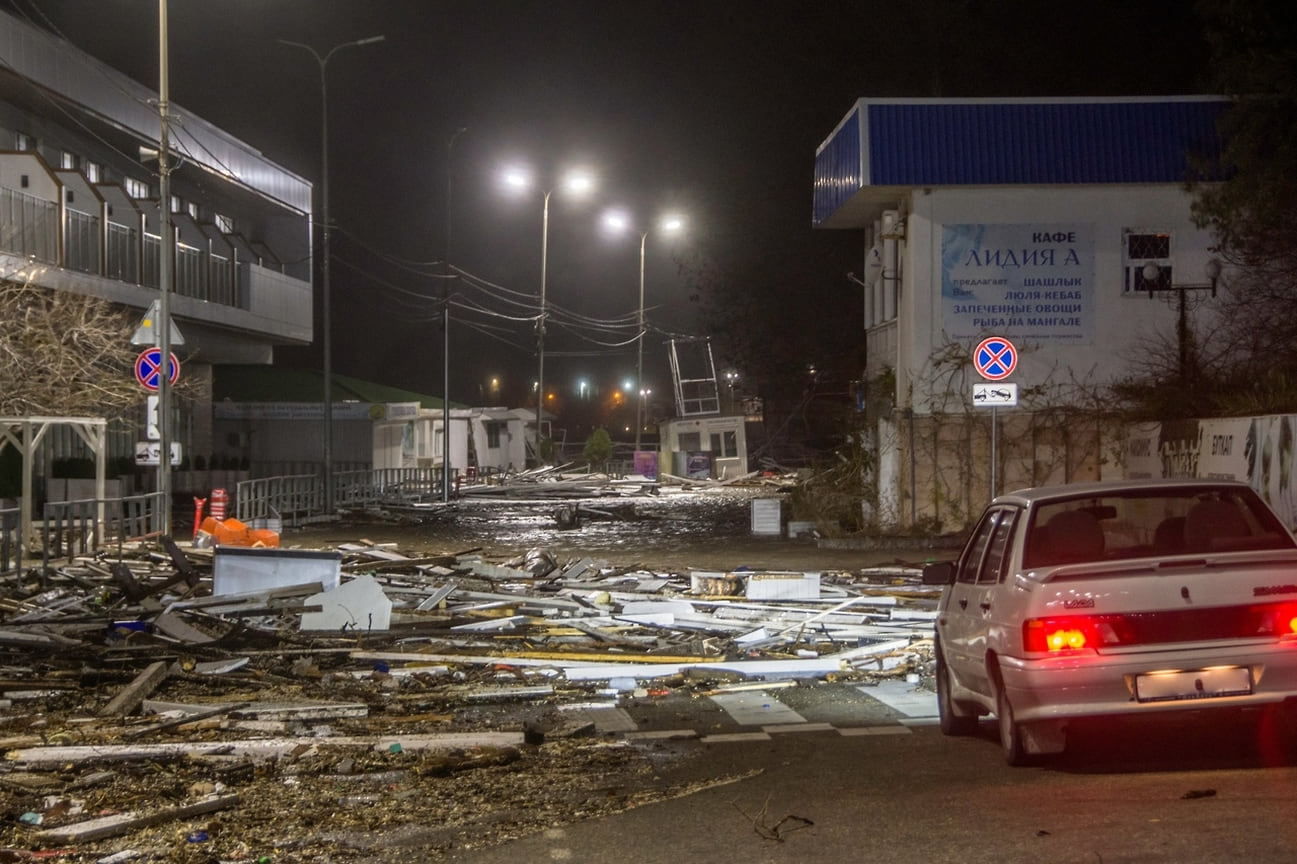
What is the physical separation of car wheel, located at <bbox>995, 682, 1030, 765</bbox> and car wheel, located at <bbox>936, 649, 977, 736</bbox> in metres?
0.97

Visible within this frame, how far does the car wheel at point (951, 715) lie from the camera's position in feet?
29.0

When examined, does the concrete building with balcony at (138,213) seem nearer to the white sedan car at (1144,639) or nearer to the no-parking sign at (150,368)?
the no-parking sign at (150,368)

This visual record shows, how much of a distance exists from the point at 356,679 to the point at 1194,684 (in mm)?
7020

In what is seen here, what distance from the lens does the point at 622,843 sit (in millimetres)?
6434

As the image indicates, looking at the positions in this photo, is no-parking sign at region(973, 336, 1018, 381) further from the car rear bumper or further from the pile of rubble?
the car rear bumper

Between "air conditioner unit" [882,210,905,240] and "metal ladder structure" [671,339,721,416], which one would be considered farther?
"metal ladder structure" [671,339,721,416]

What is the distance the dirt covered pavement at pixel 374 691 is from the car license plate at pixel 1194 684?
93.9 inches

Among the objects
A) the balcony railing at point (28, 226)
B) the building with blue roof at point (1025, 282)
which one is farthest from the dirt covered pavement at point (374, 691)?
the balcony railing at point (28, 226)

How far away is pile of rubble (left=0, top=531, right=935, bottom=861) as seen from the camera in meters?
7.06

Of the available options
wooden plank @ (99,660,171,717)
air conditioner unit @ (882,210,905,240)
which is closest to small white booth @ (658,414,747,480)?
air conditioner unit @ (882,210,905,240)

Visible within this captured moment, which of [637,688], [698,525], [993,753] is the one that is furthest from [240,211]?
[993,753]

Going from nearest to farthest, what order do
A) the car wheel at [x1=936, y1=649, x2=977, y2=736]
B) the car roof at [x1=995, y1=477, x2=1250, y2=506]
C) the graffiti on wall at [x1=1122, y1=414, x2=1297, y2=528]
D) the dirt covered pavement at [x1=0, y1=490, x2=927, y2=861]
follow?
the dirt covered pavement at [x1=0, y1=490, x2=927, y2=861], the car roof at [x1=995, y1=477, x2=1250, y2=506], the car wheel at [x1=936, y1=649, x2=977, y2=736], the graffiti on wall at [x1=1122, y1=414, x2=1297, y2=528]

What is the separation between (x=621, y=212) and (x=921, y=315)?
23.9 meters

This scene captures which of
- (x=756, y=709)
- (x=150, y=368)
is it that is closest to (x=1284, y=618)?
(x=756, y=709)
